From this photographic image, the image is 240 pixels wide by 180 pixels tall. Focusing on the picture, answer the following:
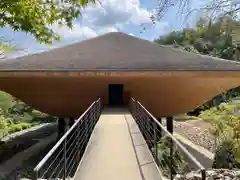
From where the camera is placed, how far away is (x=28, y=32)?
33.8ft

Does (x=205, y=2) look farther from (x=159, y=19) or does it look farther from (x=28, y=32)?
(x=28, y=32)

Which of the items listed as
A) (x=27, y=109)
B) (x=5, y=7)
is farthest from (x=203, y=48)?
(x=5, y=7)

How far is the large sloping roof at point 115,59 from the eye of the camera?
14.5 m

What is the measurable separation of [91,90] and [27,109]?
663 inches

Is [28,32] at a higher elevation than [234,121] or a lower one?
higher

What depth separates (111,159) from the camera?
6.00 m

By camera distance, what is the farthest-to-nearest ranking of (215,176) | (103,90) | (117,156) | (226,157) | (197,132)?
(197,132) < (103,90) < (226,157) < (215,176) < (117,156)

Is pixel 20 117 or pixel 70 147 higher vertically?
pixel 70 147

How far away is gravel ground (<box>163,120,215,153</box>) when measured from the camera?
20328 mm

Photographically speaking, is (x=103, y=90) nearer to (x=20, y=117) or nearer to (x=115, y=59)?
(x=115, y=59)

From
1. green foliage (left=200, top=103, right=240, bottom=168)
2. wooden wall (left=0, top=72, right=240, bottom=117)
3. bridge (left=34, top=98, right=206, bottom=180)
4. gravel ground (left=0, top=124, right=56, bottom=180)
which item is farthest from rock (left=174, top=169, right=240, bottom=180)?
wooden wall (left=0, top=72, right=240, bottom=117)

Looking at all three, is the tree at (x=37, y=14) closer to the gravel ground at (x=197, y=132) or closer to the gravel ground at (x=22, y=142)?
the gravel ground at (x=22, y=142)

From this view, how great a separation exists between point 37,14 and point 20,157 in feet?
29.4

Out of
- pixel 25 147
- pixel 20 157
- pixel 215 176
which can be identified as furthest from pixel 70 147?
pixel 25 147
